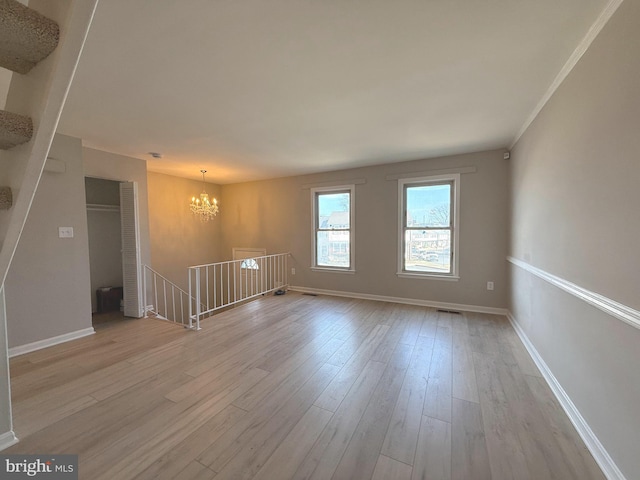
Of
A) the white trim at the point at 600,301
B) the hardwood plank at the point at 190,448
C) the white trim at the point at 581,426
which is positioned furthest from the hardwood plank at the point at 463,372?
the hardwood plank at the point at 190,448

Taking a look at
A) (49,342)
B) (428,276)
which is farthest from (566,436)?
(49,342)

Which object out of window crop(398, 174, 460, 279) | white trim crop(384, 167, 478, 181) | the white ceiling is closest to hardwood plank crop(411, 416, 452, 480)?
the white ceiling

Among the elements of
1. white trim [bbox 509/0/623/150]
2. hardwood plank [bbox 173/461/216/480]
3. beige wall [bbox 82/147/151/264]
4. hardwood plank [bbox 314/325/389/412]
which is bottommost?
hardwood plank [bbox 314/325/389/412]

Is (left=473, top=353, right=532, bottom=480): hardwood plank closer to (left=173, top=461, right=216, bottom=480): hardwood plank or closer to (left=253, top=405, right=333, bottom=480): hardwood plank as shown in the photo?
(left=253, top=405, right=333, bottom=480): hardwood plank

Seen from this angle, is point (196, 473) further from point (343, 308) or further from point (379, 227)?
point (379, 227)

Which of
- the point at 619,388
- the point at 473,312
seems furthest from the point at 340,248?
the point at 619,388

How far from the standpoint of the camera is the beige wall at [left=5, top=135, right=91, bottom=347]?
104 inches

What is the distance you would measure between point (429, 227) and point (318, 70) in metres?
3.10

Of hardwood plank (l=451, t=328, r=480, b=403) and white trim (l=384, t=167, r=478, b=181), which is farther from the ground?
white trim (l=384, t=167, r=478, b=181)

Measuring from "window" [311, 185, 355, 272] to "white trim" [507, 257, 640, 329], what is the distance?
3000 millimetres

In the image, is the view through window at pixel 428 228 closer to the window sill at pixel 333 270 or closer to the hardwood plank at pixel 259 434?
the window sill at pixel 333 270

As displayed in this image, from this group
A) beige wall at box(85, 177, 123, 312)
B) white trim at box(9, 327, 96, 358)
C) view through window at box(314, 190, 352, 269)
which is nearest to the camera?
white trim at box(9, 327, 96, 358)

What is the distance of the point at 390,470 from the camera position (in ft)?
4.23

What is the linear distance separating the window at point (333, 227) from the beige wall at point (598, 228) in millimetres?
2903
